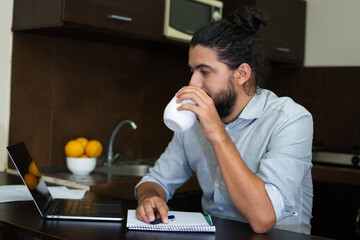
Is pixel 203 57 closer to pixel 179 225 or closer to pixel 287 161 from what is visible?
pixel 287 161

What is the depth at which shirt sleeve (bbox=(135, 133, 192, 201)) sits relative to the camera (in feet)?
5.97

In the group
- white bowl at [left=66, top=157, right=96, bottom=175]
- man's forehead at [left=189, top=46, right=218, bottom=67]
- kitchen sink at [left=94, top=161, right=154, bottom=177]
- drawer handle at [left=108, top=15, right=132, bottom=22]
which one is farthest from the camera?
kitchen sink at [left=94, top=161, right=154, bottom=177]

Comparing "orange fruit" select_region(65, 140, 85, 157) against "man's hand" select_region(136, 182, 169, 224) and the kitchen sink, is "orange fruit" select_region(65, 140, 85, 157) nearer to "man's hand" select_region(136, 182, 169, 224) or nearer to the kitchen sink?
the kitchen sink

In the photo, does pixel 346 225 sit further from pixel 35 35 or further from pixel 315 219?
pixel 35 35

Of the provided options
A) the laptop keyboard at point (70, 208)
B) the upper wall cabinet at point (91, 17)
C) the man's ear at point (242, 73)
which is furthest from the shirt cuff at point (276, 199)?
the upper wall cabinet at point (91, 17)

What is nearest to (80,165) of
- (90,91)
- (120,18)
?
(90,91)

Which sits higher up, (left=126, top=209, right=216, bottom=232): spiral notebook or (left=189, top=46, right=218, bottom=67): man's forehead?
(left=189, top=46, right=218, bottom=67): man's forehead

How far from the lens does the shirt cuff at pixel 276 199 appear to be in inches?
55.1

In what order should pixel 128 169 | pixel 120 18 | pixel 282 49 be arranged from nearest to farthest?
pixel 120 18
pixel 128 169
pixel 282 49

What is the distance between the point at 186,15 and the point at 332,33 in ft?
3.90

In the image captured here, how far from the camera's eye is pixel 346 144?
3.29m

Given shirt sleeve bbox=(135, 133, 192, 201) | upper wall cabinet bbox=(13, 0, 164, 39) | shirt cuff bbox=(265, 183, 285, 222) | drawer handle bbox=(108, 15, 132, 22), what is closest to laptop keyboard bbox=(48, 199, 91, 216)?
shirt sleeve bbox=(135, 133, 192, 201)

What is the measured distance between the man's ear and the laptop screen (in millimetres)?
739

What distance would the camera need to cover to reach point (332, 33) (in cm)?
338
